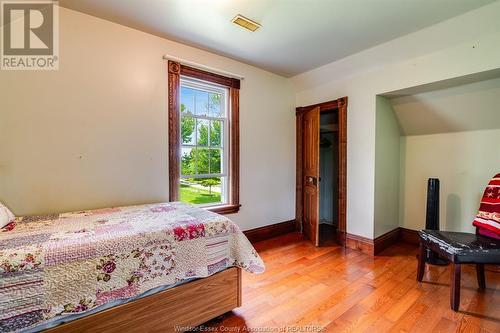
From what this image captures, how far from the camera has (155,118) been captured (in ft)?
8.00

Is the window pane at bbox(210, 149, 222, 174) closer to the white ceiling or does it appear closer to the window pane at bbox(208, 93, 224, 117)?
the window pane at bbox(208, 93, 224, 117)

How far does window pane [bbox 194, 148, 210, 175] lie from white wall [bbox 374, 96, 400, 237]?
2.16 meters

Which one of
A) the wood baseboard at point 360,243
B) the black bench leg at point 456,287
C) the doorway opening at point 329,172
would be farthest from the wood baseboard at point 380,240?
the black bench leg at point 456,287

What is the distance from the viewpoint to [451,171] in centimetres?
296

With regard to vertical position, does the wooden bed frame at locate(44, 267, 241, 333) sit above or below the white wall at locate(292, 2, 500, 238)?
below

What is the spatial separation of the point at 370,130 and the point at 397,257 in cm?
160

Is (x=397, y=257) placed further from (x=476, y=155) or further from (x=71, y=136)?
(x=71, y=136)

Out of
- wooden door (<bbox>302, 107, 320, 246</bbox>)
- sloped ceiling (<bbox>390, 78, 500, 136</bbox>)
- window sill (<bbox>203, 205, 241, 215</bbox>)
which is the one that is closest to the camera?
sloped ceiling (<bbox>390, 78, 500, 136</bbox>)

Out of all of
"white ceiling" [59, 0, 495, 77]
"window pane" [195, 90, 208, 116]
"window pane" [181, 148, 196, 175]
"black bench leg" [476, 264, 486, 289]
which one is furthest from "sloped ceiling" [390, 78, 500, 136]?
"window pane" [181, 148, 196, 175]

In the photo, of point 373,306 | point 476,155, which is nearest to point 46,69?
point 373,306

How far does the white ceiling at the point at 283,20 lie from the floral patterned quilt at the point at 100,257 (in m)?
1.76

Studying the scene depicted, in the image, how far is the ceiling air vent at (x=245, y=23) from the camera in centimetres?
207

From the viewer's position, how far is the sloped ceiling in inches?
97.6

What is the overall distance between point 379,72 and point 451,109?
95cm
